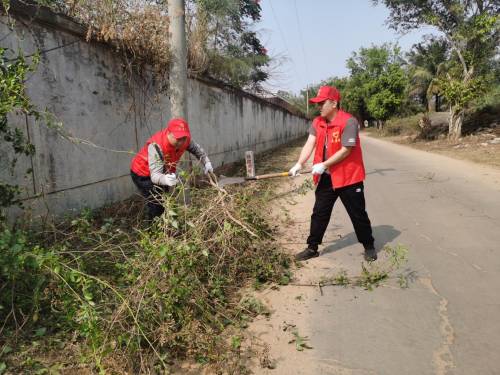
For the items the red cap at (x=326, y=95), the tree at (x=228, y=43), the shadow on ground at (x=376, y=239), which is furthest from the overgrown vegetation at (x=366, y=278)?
the tree at (x=228, y=43)

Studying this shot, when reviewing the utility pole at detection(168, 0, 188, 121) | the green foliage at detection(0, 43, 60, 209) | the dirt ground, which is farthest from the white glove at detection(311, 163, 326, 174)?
the dirt ground

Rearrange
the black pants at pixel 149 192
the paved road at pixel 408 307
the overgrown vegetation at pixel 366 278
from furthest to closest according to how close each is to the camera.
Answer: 1. the black pants at pixel 149 192
2. the overgrown vegetation at pixel 366 278
3. the paved road at pixel 408 307

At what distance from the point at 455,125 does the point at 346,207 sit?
59.0 ft

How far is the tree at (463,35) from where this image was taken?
16.2m

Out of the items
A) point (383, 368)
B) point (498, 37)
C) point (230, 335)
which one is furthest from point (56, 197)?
point (498, 37)

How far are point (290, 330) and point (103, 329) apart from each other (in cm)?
131

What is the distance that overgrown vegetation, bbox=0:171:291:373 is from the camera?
2.21 metres

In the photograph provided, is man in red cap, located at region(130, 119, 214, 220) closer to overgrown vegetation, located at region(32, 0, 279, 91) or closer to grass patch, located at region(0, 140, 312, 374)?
grass patch, located at region(0, 140, 312, 374)

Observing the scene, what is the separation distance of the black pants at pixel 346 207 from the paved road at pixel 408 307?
0.27 meters

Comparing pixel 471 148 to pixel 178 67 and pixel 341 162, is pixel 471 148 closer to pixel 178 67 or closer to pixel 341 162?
pixel 341 162

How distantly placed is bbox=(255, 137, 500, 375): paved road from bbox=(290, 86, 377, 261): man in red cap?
0.32m

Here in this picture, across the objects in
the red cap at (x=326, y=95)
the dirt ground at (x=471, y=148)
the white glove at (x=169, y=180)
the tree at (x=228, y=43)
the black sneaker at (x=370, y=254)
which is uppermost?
the tree at (x=228, y=43)

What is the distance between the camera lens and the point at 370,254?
3.95 m

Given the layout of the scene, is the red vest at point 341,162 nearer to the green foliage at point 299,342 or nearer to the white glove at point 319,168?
the white glove at point 319,168
